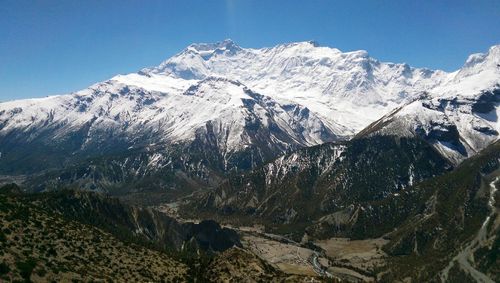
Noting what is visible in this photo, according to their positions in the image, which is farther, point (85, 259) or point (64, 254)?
point (85, 259)

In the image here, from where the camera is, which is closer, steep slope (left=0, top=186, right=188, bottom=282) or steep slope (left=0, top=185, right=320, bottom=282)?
steep slope (left=0, top=186, right=188, bottom=282)

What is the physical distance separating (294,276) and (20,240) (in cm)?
6519

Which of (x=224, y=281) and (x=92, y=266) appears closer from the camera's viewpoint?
(x=92, y=266)

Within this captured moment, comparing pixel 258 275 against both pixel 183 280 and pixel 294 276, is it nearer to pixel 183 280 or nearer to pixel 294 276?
pixel 294 276

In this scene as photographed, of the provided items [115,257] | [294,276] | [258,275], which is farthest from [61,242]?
[294,276]

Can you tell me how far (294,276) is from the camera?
445 ft

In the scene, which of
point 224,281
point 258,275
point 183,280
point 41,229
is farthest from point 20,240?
point 258,275

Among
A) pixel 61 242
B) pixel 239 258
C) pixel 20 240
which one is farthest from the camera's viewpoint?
pixel 239 258

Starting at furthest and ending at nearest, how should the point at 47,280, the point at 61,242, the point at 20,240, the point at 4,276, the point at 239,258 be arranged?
the point at 239,258 → the point at 61,242 → the point at 20,240 → the point at 47,280 → the point at 4,276

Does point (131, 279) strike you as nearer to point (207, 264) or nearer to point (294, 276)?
point (207, 264)

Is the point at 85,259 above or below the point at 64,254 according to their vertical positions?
below

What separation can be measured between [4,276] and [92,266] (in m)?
32.7

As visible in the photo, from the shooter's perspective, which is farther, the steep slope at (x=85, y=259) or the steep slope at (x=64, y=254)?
the steep slope at (x=85, y=259)

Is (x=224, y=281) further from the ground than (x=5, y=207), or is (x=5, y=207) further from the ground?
(x=5, y=207)
